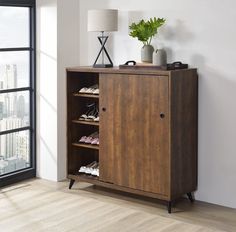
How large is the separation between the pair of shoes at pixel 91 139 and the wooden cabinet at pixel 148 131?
0.06m

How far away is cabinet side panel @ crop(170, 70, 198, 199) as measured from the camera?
12.5 ft

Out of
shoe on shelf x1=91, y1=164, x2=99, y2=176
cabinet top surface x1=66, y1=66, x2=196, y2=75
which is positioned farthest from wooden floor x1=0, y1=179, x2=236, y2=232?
cabinet top surface x1=66, y1=66, x2=196, y2=75

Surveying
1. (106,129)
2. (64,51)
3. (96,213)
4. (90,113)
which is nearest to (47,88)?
(64,51)

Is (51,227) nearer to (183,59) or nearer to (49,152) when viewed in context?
(49,152)

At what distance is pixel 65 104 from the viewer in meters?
4.71

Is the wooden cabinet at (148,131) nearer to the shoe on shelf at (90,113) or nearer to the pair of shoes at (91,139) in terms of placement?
the pair of shoes at (91,139)

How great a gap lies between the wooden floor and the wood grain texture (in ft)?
0.60

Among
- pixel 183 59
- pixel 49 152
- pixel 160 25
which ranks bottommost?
pixel 49 152

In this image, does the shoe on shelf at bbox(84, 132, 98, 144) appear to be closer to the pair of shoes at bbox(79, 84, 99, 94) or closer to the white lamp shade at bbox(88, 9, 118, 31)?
the pair of shoes at bbox(79, 84, 99, 94)

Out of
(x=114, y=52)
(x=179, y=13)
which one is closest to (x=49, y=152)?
(x=114, y=52)

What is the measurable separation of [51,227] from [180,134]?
117cm

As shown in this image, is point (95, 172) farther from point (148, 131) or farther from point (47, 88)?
point (47, 88)

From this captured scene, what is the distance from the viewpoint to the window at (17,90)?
4516 mm

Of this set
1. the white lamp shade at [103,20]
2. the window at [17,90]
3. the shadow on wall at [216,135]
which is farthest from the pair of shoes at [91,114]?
the shadow on wall at [216,135]
